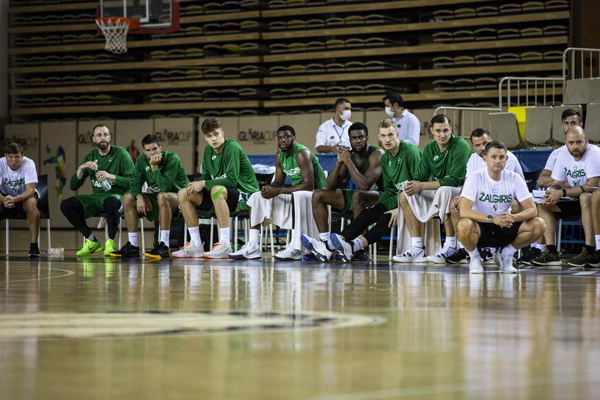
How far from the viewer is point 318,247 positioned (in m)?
8.66

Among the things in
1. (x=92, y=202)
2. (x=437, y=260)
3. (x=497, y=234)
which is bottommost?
(x=437, y=260)

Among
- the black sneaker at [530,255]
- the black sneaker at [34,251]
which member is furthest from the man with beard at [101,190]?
the black sneaker at [530,255]

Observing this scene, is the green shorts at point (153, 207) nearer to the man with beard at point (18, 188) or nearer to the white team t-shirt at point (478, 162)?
the man with beard at point (18, 188)

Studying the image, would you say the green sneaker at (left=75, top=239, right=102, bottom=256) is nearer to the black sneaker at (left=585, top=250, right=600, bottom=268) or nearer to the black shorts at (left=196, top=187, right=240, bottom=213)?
the black shorts at (left=196, top=187, right=240, bottom=213)

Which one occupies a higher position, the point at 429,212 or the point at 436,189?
the point at 436,189

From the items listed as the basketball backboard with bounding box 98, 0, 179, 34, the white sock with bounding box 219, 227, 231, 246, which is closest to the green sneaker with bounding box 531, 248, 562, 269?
the white sock with bounding box 219, 227, 231, 246

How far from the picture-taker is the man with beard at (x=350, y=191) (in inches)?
341

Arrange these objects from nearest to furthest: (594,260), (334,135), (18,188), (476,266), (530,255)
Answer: (476,266) < (594,260) < (530,255) < (18,188) < (334,135)

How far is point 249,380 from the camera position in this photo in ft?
7.85

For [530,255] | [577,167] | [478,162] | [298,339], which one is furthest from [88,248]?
[298,339]

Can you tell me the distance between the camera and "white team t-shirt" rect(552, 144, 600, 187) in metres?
7.86

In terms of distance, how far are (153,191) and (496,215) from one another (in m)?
3.91

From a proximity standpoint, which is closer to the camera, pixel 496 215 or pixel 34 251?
pixel 496 215

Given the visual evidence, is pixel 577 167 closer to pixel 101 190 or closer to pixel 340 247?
pixel 340 247
